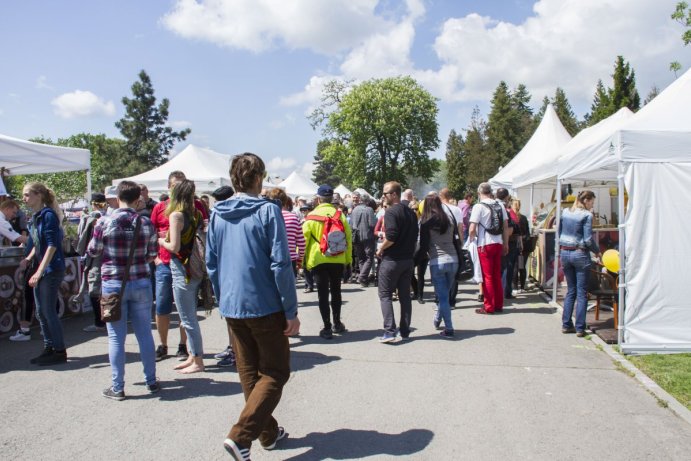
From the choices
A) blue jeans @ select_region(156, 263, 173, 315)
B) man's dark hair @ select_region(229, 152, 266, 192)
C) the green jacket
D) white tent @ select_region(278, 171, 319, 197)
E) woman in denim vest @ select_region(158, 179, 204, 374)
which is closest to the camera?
man's dark hair @ select_region(229, 152, 266, 192)

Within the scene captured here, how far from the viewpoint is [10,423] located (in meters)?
4.14

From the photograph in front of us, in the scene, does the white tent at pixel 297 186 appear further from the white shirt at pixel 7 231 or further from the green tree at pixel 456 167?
the green tree at pixel 456 167

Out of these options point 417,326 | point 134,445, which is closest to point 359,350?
point 417,326

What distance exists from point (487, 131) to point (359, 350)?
68.8 metres

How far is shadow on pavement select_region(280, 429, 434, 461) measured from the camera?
3531 millimetres

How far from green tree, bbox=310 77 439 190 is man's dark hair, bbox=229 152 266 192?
151ft

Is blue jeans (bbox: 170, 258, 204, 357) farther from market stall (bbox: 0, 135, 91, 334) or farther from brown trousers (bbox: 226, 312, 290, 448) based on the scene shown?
market stall (bbox: 0, 135, 91, 334)

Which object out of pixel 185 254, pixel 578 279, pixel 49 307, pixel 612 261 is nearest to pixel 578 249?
pixel 578 279

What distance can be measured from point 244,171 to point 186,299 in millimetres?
2344

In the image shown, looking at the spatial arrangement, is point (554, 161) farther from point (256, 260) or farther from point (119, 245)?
point (256, 260)

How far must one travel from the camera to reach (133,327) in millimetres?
4688

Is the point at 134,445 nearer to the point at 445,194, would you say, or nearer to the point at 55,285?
the point at 55,285

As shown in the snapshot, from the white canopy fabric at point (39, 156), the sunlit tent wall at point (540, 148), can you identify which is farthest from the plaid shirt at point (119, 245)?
the sunlit tent wall at point (540, 148)

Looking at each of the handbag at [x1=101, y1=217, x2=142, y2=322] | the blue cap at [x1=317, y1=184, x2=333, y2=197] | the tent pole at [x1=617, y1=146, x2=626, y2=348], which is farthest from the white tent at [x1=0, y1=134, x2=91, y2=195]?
the tent pole at [x1=617, y1=146, x2=626, y2=348]
